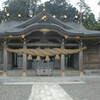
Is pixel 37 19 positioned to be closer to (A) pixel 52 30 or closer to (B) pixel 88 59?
(A) pixel 52 30

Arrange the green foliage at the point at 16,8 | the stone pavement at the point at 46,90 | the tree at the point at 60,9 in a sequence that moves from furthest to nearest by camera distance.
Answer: the tree at the point at 60,9 → the green foliage at the point at 16,8 → the stone pavement at the point at 46,90

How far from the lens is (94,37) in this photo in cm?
1310

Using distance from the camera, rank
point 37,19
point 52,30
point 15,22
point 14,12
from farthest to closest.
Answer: point 14,12 → point 15,22 → point 37,19 → point 52,30

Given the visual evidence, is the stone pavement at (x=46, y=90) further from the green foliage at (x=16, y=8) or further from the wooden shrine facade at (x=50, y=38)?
A: the green foliage at (x=16, y=8)

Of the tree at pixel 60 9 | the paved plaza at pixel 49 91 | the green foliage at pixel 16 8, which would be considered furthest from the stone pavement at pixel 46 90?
the tree at pixel 60 9

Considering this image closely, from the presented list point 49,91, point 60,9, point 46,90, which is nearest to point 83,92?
point 49,91

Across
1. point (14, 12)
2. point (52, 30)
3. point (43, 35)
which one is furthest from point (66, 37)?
point (14, 12)

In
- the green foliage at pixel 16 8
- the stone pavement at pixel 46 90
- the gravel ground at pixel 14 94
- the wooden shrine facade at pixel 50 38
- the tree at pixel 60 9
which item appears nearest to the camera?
the gravel ground at pixel 14 94

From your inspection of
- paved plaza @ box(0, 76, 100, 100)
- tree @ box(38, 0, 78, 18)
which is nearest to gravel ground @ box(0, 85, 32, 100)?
paved plaza @ box(0, 76, 100, 100)

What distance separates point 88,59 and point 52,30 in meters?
5.45

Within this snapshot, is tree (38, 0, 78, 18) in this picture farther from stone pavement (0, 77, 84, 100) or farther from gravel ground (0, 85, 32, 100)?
gravel ground (0, 85, 32, 100)

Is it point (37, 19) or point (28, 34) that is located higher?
point (37, 19)

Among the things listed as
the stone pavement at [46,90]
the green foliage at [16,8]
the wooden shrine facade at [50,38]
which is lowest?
the stone pavement at [46,90]

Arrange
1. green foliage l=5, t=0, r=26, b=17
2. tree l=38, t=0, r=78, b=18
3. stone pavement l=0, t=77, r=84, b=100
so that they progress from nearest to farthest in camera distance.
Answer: stone pavement l=0, t=77, r=84, b=100
green foliage l=5, t=0, r=26, b=17
tree l=38, t=0, r=78, b=18
